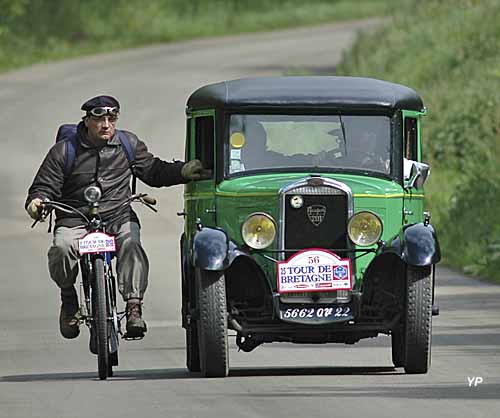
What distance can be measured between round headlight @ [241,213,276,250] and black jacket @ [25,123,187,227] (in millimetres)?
928

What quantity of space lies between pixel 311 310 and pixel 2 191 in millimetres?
19286

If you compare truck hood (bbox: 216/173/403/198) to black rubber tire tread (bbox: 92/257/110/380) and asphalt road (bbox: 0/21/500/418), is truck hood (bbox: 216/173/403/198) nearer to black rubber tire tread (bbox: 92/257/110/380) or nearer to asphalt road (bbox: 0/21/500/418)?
black rubber tire tread (bbox: 92/257/110/380)

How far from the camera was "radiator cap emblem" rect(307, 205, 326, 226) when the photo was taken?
1334 cm

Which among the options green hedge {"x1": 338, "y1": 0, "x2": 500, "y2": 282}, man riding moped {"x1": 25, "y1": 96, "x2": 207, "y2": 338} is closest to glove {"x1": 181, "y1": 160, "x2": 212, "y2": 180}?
man riding moped {"x1": 25, "y1": 96, "x2": 207, "y2": 338}

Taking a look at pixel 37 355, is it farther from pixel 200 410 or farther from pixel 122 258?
pixel 200 410

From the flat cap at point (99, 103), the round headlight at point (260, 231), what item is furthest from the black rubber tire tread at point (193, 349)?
the flat cap at point (99, 103)

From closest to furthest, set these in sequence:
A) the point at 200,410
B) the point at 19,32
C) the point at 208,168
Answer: the point at 200,410 → the point at 208,168 → the point at 19,32

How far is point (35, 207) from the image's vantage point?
13531mm

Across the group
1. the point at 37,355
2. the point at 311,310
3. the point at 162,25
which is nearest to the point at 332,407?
the point at 311,310

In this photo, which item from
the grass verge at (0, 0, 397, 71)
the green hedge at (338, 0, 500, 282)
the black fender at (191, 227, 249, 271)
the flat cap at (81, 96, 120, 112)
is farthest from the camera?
the grass verge at (0, 0, 397, 71)

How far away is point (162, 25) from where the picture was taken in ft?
187

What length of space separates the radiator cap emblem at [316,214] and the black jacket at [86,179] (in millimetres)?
1286

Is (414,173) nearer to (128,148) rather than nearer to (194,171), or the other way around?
(194,171)

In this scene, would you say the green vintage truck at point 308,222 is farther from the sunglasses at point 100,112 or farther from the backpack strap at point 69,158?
the backpack strap at point 69,158
